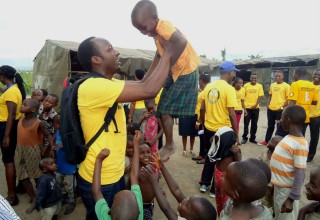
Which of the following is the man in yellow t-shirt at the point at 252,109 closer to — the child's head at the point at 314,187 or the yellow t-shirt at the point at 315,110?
the yellow t-shirt at the point at 315,110

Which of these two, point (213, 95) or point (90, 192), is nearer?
point (90, 192)

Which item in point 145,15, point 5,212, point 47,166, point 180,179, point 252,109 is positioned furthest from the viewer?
point 252,109

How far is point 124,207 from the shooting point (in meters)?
1.61

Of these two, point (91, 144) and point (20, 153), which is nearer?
point (91, 144)

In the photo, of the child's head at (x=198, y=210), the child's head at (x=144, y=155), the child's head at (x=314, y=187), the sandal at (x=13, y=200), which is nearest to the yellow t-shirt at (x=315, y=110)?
the child's head at (x=314, y=187)

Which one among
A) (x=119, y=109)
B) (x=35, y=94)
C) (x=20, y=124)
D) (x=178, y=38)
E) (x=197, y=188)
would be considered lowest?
(x=197, y=188)

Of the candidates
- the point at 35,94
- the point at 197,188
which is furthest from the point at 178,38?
the point at 35,94

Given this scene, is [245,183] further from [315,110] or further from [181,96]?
[315,110]

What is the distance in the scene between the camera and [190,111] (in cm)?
212

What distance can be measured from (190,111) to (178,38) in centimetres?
65

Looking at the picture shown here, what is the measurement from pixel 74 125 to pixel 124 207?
603mm

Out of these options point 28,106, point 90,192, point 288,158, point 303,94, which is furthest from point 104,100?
point 303,94

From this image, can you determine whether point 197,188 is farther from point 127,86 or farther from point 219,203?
point 127,86

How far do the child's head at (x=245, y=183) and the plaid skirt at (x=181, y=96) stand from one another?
27.9 inches
